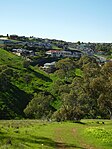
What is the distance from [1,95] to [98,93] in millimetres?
42997

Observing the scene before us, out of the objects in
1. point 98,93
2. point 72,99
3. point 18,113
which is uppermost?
point 98,93

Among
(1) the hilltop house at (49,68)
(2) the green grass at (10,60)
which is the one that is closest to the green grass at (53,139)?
(2) the green grass at (10,60)

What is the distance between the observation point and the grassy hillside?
297 ft

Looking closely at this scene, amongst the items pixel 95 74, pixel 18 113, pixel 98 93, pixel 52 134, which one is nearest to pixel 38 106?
pixel 18 113

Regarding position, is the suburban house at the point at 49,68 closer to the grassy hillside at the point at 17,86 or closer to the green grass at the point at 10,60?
the green grass at the point at 10,60

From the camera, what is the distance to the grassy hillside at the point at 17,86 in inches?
3565

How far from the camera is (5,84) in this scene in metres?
107

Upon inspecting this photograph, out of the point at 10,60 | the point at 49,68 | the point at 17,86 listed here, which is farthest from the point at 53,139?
the point at 49,68

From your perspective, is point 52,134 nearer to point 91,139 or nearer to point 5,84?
point 91,139

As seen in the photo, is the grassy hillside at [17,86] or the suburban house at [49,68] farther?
the suburban house at [49,68]

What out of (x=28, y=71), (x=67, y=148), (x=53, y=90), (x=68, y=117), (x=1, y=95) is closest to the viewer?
(x=67, y=148)

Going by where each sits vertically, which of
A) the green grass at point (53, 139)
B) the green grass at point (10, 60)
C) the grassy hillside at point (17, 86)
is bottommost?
the grassy hillside at point (17, 86)

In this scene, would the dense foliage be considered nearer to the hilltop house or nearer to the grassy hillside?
the grassy hillside

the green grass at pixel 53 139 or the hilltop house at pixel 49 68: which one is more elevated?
the green grass at pixel 53 139
